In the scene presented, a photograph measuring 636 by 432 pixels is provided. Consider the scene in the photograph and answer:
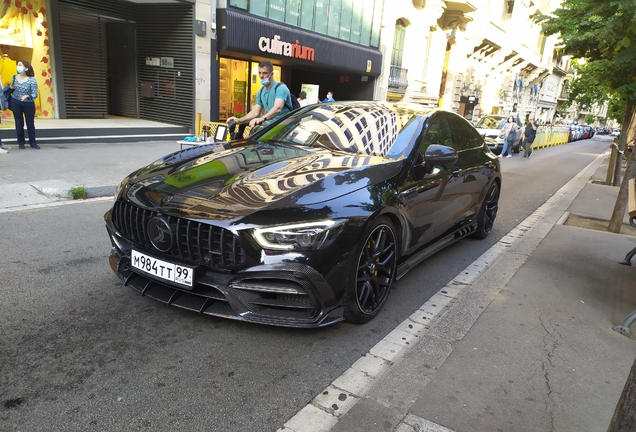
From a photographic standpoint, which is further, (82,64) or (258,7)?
(258,7)

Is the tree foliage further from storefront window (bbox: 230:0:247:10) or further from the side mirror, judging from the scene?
storefront window (bbox: 230:0:247:10)

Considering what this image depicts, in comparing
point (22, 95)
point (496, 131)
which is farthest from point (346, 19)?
point (22, 95)

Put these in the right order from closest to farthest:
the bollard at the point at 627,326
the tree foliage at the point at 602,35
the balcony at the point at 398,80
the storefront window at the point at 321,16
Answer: the bollard at the point at 627,326, the tree foliage at the point at 602,35, the storefront window at the point at 321,16, the balcony at the point at 398,80

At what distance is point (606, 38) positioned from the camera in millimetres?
5754

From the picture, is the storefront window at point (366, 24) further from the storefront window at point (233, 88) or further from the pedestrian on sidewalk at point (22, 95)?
the pedestrian on sidewalk at point (22, 95)

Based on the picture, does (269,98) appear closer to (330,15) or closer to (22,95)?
(22,95)

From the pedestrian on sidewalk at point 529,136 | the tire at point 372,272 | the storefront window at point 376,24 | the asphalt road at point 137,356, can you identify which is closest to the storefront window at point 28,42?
the asphalt road at point 137,356

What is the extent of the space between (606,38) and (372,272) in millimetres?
4779

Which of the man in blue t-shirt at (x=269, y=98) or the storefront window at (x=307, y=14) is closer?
the man in blue t-shirt at (x=269, y=98)

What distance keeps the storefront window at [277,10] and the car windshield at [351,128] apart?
12.9 metres

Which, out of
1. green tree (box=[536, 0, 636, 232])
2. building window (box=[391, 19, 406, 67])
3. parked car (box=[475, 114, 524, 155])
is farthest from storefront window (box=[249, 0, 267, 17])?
building window (box=[391, 19, 406, 67])

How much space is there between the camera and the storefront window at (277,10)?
52.9 ft

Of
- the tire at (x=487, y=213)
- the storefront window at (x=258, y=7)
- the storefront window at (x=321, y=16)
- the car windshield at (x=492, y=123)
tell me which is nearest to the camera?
the tire at (x=487, y=213)

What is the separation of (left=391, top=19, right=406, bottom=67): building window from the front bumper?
2378cm
